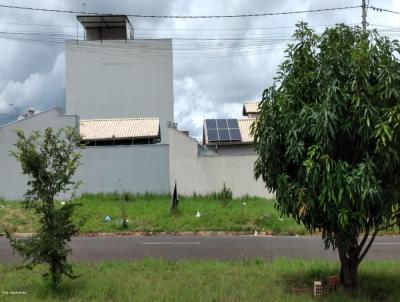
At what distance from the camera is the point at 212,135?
35.7 metres

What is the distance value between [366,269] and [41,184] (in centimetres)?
571

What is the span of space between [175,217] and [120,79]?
2449 cm

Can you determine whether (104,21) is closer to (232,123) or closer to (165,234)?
(232,123)

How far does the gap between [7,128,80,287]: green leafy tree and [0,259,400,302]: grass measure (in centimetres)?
60

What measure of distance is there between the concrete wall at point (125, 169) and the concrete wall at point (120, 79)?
14.2m

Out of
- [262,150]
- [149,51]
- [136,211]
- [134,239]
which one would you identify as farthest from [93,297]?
[149,51]

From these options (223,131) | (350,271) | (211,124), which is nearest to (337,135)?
(350,271)

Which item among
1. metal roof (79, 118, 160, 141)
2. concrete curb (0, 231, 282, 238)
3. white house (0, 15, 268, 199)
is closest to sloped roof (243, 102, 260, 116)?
white house (0, 15, 268, 199)

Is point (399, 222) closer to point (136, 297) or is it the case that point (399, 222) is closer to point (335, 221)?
point (335, 221)

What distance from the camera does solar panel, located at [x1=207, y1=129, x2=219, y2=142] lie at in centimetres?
3516

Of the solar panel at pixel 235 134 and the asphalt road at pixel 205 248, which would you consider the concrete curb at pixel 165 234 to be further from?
the solar panel at pixel 235 134

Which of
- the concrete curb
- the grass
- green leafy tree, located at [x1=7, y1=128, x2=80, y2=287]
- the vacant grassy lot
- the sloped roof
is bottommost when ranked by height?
the concrete curb

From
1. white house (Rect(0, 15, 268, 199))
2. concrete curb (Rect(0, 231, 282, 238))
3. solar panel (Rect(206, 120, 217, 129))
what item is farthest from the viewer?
solar panel (Rect(206, 120, 217, 129))

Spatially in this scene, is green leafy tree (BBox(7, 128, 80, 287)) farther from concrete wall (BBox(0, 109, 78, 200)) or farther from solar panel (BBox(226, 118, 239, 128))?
solar panel (BBox(226, 118, 239, 128))
